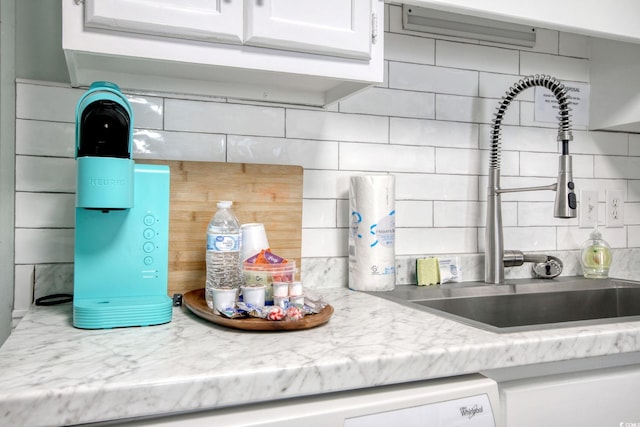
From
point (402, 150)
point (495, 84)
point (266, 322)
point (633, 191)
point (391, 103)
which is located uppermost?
point (495, 84)

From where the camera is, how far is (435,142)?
5.47ft

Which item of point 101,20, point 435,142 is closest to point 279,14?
point 101,20

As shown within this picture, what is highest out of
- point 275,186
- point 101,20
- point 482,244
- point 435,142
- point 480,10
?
point 480,10

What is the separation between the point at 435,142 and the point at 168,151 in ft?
2.77

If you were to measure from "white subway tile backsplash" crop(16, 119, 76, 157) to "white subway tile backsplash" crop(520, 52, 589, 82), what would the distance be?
4.84ft

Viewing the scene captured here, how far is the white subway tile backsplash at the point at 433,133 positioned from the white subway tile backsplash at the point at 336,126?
0.14 ft

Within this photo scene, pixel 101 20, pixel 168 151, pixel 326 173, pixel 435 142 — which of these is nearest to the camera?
pixel 101 20

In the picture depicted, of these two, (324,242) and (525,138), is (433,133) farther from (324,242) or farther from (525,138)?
(324,242)

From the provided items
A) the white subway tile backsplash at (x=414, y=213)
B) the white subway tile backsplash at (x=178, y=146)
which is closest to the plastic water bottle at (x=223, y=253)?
the white subway tile backsplash at (x=178, y=146)

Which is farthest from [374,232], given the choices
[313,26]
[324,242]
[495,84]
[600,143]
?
[600,143]

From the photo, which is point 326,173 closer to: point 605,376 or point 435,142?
point 435,142

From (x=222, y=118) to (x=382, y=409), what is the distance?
36.0 inches

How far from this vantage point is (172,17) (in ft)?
3.34

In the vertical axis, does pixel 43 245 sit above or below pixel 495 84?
below
